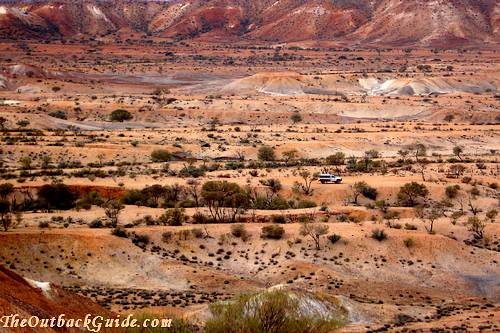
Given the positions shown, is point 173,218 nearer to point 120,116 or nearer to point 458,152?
point 458,152

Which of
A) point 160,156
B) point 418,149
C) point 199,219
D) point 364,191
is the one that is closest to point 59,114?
point 160,156

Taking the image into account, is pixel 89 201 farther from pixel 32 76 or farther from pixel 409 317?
pixel 32 76

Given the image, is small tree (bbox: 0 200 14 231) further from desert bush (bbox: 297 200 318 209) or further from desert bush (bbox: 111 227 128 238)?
desert bush (bbox: 297 200 318 209)

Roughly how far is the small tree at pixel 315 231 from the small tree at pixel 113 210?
10.9 meters

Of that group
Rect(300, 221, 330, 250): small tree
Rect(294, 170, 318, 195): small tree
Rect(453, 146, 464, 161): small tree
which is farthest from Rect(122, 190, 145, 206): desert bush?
Rect(453, 146, 464, 161): small tree

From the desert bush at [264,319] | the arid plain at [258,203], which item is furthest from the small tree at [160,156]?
the desert bush at [264,319]

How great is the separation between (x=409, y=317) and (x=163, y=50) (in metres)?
158

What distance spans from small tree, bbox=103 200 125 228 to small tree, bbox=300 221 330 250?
10.9 meters

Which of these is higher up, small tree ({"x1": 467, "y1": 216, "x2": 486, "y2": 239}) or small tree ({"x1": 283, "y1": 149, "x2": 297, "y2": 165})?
small tree ({"x1": 283, "y1": 149, "x2": 297, "y2": 165})

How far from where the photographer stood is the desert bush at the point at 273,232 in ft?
125

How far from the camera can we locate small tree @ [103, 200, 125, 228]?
39938 millimetres

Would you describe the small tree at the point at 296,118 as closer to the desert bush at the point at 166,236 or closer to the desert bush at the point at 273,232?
the desert bush at the point at 273,232

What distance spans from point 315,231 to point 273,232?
2.36 m

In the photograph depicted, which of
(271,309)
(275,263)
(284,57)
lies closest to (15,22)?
(284,57)
